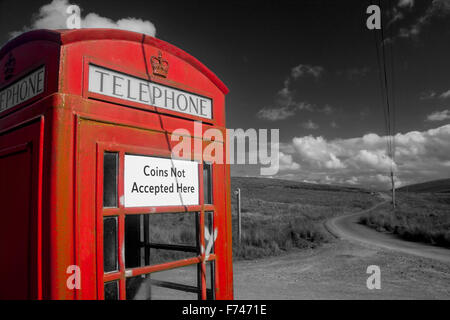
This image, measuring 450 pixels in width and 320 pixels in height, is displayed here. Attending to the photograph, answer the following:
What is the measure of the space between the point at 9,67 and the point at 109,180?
100 cm

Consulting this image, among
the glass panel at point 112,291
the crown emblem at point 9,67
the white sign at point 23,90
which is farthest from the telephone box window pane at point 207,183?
the crown emblem at point 9,67

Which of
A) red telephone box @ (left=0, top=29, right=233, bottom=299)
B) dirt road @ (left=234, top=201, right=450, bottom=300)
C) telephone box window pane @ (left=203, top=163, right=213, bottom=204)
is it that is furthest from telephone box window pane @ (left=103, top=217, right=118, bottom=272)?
dirt road @ (left=234, top=201, right=450, bottom=300)

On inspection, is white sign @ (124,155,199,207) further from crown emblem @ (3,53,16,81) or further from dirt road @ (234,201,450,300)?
dirt road @ (234,201,450,300)

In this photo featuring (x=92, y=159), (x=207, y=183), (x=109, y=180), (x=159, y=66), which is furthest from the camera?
(x=207, y=183)

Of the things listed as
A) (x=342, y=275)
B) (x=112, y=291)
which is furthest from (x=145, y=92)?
(x=342, y=275)

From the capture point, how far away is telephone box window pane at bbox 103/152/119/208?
72.1 inches

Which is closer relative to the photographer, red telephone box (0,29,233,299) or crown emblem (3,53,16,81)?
red telephone box (0,29,233,299)

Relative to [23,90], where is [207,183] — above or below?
below

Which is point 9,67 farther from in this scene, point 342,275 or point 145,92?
point 342,275

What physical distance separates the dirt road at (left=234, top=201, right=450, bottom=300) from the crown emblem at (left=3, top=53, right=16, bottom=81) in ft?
15.2

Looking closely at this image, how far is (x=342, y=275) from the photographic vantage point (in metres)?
7.46

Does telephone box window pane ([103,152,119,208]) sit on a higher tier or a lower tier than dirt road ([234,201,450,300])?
higher

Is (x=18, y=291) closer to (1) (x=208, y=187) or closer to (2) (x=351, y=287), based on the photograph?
(1) (x=208, y=187)

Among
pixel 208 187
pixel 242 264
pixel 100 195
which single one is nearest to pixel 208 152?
pixel 208 187
